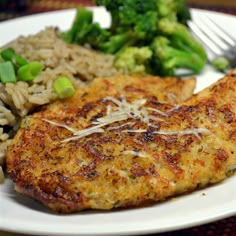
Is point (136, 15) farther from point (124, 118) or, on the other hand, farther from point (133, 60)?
point (124, 118)

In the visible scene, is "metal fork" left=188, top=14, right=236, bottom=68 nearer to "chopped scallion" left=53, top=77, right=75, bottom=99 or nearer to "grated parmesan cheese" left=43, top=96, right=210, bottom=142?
"grated parmesan cheese" left=43, top=96, right=210, bottom=142

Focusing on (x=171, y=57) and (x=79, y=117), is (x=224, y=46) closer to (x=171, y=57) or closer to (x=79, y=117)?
(x=171, y=57)

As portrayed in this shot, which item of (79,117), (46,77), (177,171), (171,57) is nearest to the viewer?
(177,171)

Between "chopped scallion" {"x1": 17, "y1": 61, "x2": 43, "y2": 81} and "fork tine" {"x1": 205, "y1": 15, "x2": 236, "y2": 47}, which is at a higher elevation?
"chopped scallion" {"x1": 17, "y1": 61, "x2": 43, "y2": 81}

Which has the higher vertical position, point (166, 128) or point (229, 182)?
point (166, 128)

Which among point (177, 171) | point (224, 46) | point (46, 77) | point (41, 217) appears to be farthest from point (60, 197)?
point (224, 46)

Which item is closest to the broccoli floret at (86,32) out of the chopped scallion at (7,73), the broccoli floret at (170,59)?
the broccoli floret at (170,59)

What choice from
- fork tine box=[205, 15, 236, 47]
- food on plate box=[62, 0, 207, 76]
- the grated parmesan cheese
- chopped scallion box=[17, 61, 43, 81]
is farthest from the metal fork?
chopped scallion box=[17, 61, 43, 81]

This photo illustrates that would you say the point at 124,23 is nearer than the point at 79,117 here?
No
